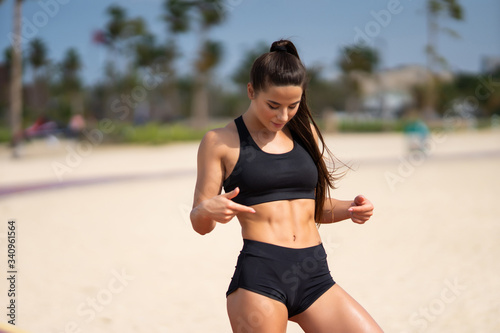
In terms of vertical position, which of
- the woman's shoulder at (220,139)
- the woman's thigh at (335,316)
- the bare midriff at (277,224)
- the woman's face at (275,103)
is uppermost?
the woman's face at (275,103)

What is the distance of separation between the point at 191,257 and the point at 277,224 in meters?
4.94

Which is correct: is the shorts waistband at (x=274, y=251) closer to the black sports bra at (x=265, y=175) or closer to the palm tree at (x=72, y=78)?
the black sports bra at (x=265, y=175)

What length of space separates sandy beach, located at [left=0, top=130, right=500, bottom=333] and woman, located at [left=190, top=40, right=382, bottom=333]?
0.69 m

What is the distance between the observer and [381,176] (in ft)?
49.1

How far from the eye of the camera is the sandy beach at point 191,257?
4.89m

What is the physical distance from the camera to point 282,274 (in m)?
2.10

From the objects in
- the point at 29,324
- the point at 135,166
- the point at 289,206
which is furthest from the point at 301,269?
the point at 135,166

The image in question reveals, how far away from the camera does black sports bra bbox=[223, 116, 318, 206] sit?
2.10 m

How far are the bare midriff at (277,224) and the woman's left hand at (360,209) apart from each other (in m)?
0.27

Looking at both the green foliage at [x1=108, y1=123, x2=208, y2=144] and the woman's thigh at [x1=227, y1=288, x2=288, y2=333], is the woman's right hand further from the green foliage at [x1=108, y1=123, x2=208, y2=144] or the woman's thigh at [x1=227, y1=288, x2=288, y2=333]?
the green foliage at [x1=108, y1=123, x2=208, y2=144]

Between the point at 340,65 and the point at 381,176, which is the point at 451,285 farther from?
the point at 340,65

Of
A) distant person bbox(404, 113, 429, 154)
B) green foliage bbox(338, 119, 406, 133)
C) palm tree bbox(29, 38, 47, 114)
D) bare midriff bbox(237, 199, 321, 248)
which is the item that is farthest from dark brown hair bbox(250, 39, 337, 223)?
palm tree bbox(29, 38, 47, 114)

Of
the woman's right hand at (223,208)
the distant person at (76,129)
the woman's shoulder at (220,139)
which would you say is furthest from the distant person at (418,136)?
the distant person at (76,129)

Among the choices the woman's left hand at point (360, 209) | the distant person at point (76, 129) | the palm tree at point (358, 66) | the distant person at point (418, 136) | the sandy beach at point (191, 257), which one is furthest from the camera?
the palm tree at point (358, 66)
